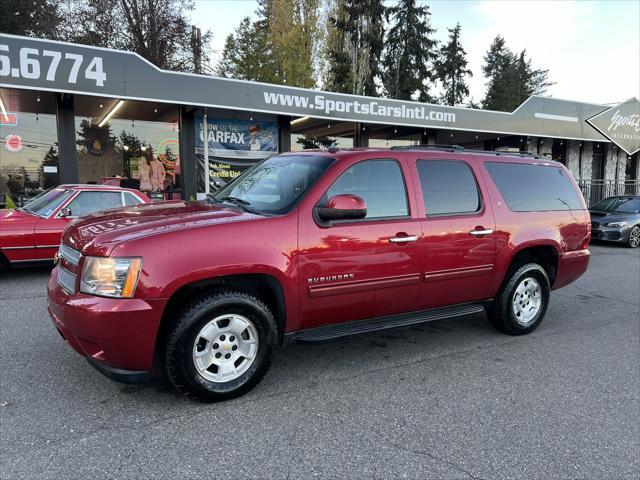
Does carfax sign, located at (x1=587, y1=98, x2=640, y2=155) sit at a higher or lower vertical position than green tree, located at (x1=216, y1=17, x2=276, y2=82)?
lower

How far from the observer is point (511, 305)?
4840mm

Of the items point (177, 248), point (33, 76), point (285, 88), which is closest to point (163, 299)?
point (177, 248)

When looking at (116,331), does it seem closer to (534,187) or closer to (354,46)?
(534,187)

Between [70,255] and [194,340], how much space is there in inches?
44.6

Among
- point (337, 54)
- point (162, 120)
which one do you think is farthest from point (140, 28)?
point (162, 120)

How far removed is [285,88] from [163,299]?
10417mm

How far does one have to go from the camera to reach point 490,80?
65.4 m

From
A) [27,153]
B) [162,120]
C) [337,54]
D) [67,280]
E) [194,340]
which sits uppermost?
[337,54]

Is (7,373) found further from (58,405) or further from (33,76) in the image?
(33,76)

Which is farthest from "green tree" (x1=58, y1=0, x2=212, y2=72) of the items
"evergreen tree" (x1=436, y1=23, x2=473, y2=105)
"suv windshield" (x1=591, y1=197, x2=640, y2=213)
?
"evergreen tree" (x1=436, y1=23, x2=473, y2=105)

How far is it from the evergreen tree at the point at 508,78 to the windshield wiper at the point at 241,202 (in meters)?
59.5

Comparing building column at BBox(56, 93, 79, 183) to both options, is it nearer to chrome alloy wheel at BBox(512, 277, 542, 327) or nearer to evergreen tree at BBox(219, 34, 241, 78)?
chrome alloy wheel at BBox(512, 277, 542, 327)

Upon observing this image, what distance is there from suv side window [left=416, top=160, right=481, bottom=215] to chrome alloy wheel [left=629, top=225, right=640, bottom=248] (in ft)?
34.7

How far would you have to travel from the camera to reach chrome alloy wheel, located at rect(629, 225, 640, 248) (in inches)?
493
